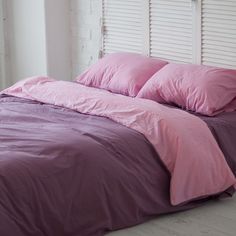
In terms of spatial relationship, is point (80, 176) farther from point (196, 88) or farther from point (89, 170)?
point (196, 88)

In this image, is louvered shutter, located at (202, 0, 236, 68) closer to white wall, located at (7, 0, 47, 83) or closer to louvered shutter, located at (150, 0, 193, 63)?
louvered shutter, located at (150, 0, 193, 63)

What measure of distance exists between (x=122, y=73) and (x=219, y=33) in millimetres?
660

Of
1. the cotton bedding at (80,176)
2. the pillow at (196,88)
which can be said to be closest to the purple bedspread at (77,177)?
the cotton bedding at (80,176)

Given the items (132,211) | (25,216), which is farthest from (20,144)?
(132,211)

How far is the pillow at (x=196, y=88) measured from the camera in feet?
10.8

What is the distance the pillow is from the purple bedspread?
0.17m

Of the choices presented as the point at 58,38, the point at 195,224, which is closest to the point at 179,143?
the point at 195,224

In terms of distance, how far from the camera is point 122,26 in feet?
14.2

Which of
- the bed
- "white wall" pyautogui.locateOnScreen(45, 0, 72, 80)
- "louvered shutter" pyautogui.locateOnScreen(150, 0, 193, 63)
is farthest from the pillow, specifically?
"white wall" pyautogui.locateOnScreen(45, 0, 72, 80)

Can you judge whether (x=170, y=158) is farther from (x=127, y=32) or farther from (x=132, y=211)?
(x=127, y=32)

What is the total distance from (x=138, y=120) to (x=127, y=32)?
1.43m

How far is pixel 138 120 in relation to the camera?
301 cm

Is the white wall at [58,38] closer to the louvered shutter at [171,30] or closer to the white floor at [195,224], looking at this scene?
the louvered shutter at [171,30]

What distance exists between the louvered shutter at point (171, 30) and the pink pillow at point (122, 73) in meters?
0.16
